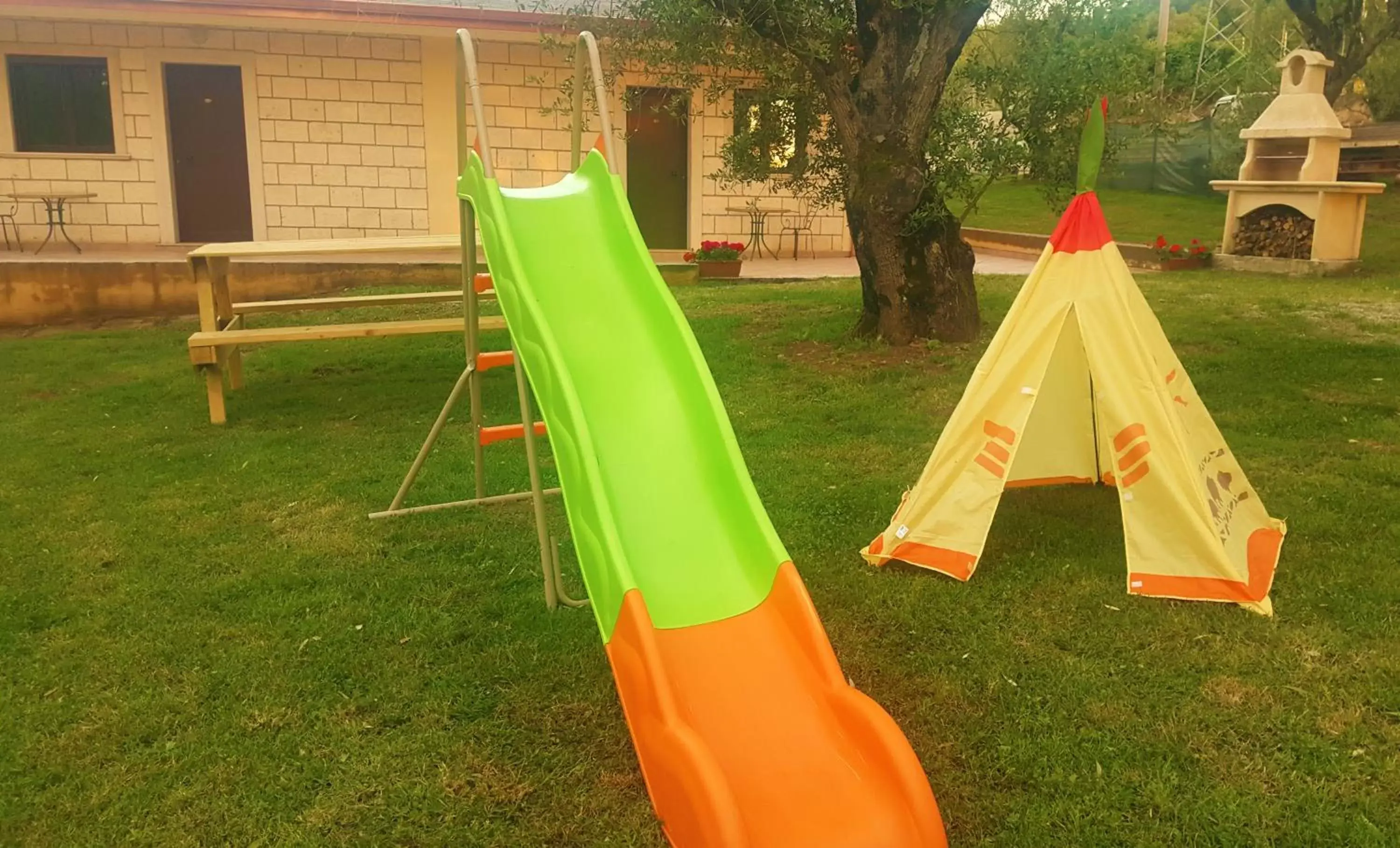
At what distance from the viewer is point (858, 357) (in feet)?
26.7

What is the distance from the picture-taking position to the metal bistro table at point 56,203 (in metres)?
13.2

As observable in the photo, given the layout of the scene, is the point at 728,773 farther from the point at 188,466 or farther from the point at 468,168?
the point at 188,466

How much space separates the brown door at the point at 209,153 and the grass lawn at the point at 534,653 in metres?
8.58

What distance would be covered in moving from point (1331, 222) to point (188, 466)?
13.5 meters

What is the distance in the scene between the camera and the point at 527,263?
13.6 ft

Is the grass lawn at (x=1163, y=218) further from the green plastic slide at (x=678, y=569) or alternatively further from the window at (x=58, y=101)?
the window at (x=58, y=101)

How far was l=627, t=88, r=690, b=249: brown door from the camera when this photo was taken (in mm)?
14969

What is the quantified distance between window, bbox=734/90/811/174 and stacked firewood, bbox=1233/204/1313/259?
27.0ft

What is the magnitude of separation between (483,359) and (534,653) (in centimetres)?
156

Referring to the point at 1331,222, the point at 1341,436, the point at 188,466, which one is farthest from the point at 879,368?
the point at 1331,222

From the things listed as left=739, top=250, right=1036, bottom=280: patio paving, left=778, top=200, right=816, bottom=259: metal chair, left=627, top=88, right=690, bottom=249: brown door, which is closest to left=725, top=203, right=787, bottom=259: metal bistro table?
left=778, top=200, right=816, bottom=259: metal chair

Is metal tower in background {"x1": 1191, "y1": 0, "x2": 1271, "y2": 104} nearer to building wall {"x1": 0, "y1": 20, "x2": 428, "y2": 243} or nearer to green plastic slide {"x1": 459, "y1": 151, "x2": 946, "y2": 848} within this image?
building wall {"x1": 0, "y1": 20, "x2": 428, "y2": 243}

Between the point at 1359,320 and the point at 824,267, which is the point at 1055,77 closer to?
the point at 1359,320

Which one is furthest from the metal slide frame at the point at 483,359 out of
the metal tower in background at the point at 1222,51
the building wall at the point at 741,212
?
the metal tower in background at the point at 1222,51
